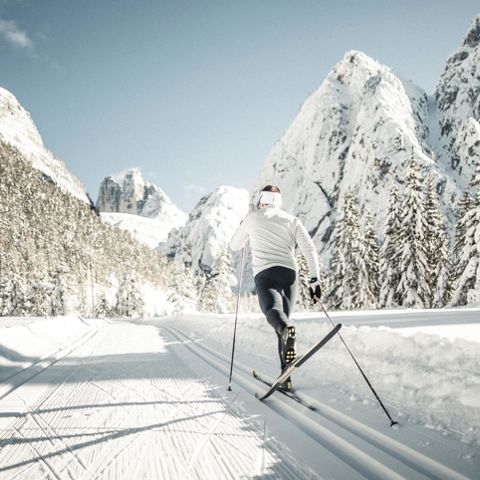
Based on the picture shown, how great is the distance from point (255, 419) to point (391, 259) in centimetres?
2912

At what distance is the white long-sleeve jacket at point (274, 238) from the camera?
4070mm

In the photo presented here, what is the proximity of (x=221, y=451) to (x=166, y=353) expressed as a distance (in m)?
4.98

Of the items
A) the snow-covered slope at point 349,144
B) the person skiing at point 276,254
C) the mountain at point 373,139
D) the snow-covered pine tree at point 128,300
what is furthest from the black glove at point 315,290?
the snow-covered slope at point 349,144

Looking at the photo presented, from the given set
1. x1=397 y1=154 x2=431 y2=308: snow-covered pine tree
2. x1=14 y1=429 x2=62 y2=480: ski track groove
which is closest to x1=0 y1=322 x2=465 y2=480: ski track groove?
x1=14 y1=429 x2=62 y2=480: ski track groove

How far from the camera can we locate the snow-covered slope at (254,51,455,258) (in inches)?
4434

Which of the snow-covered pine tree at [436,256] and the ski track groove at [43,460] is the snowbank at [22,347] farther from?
Answer: the snow-covered pine tree at [436,256]

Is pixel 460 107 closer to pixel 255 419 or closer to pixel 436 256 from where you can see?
pixel 436 256

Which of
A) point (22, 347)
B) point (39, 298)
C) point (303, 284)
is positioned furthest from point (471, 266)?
point (39, 298)

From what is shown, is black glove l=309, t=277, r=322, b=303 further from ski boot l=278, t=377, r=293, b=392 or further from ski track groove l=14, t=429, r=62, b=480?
ski track groove l=14, t=429, r=62, b=480

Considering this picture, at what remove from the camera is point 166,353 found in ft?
23.5

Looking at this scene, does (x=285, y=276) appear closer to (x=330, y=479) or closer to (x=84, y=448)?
(x=330, y=479)

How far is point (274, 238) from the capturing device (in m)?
4.13

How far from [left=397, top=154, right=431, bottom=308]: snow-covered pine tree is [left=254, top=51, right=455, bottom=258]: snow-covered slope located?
73315mm

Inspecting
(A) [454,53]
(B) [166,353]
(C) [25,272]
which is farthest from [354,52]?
(B) [166,353]
